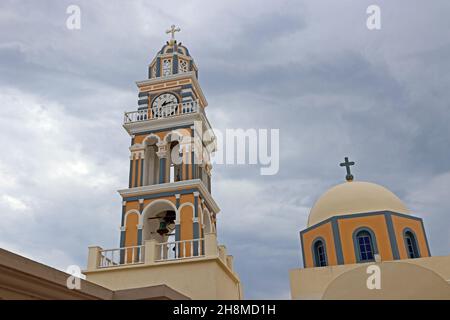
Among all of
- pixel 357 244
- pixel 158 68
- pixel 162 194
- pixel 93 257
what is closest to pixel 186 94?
pixel 158 68

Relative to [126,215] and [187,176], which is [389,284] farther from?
[126,215]

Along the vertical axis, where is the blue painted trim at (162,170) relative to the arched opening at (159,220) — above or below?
above

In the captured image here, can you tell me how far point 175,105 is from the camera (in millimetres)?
15117

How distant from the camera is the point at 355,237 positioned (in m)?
13.9

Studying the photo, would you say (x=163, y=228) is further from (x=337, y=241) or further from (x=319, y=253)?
(x=337, y=241)

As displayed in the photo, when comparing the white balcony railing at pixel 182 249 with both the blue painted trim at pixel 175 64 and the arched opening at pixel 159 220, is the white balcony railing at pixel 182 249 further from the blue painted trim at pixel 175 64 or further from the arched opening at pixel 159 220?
the blue painted trim at pixel 175 64

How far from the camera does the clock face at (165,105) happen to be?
15.1 metres

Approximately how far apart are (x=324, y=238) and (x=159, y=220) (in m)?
5.48

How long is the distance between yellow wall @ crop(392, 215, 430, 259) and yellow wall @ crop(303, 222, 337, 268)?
2.00 metres

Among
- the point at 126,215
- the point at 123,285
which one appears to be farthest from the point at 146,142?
the point at 123,285

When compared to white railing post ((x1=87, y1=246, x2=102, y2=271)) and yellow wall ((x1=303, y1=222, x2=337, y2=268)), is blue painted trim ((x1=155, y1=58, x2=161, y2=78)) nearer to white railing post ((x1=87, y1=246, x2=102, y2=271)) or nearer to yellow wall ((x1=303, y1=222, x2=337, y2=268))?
white railing post ((x1=87, y1=246, x2=102, y2=271))

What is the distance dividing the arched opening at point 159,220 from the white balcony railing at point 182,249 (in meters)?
0.91

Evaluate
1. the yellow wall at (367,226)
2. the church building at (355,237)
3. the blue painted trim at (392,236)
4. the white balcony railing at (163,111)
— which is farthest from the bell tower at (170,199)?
the blue painted trim at (392,236)

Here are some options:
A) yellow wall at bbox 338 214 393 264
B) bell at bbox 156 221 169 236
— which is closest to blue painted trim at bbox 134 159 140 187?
bell at bbox 156 221 169 236
